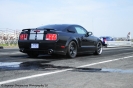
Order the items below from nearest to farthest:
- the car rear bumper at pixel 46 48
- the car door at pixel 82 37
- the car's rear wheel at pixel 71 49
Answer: the car rear bumper at pixel 46 48
the car's rear wheel at pixel 71 49
the car door at pixel 82 37

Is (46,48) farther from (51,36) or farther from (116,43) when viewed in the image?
(116,43)

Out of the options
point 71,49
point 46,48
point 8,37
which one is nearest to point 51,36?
point 46,48

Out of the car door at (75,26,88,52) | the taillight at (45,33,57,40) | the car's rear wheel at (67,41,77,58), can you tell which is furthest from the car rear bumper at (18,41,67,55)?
the car door at (75,26,88,52)

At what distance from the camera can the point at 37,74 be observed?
516 centimetres

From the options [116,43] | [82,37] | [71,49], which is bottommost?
[116,43]

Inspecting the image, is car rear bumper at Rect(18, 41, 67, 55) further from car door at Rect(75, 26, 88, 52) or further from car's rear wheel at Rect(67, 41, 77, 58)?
car door at Rect(75, 26, 88, 52)

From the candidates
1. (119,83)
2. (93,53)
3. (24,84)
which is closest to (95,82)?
(119,83)

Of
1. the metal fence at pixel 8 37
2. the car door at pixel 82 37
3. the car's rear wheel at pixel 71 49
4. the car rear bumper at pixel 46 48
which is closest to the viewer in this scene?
the car rear bumper at pixel 46 48

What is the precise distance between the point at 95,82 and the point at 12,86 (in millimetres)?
1477

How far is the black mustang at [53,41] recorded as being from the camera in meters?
8.38

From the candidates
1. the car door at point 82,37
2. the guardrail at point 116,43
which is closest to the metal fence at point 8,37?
the guardrail at point 116,43

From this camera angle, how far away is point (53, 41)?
27.3 feet

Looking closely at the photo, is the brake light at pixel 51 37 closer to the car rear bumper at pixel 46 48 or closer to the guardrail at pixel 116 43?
the car rear bumper at pixel 46 48

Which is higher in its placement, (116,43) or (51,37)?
(51,37)
